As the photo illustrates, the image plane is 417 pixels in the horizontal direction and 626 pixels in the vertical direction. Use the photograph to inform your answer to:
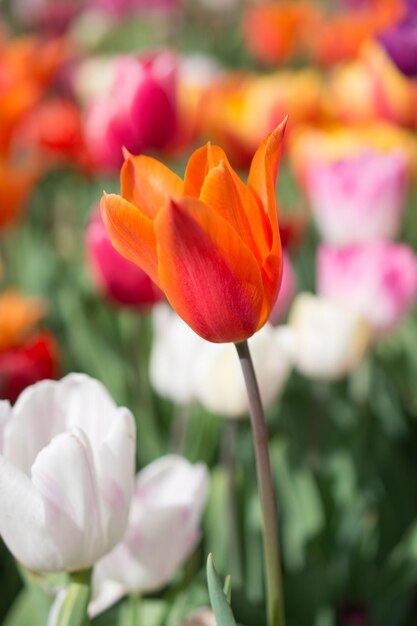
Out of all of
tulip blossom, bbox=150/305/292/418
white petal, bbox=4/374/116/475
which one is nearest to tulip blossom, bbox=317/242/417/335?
tulip blossom, bbox=150/305/292/418

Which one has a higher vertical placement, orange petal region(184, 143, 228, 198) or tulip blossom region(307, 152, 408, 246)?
orange petal region(184, 143, 228, 198)

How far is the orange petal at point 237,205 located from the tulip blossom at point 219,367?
257mm

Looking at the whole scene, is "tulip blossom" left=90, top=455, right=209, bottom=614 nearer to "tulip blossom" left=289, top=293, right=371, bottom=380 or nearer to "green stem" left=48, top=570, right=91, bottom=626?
"green stem" left=48, top=570, right=91, bottom=626

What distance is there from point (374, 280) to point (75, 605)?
0.50 m

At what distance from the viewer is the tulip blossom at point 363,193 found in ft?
3.48

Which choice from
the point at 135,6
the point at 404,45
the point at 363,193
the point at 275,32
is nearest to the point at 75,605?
the point at 404,45

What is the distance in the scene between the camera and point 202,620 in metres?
0.54

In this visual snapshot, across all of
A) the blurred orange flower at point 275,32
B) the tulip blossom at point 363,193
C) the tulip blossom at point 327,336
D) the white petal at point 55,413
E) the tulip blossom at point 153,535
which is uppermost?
the white petal at point 55,413

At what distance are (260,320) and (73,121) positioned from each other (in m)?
1.31

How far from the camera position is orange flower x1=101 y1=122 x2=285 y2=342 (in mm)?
415

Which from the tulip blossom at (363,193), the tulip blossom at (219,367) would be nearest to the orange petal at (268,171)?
the tulip blossom at (219,367)

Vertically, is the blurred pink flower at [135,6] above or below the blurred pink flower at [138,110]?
below

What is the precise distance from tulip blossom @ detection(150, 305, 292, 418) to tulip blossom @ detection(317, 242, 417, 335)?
4.8 inches

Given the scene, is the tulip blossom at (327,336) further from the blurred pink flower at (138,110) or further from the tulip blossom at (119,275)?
the blurred pink flower at (138,110)
